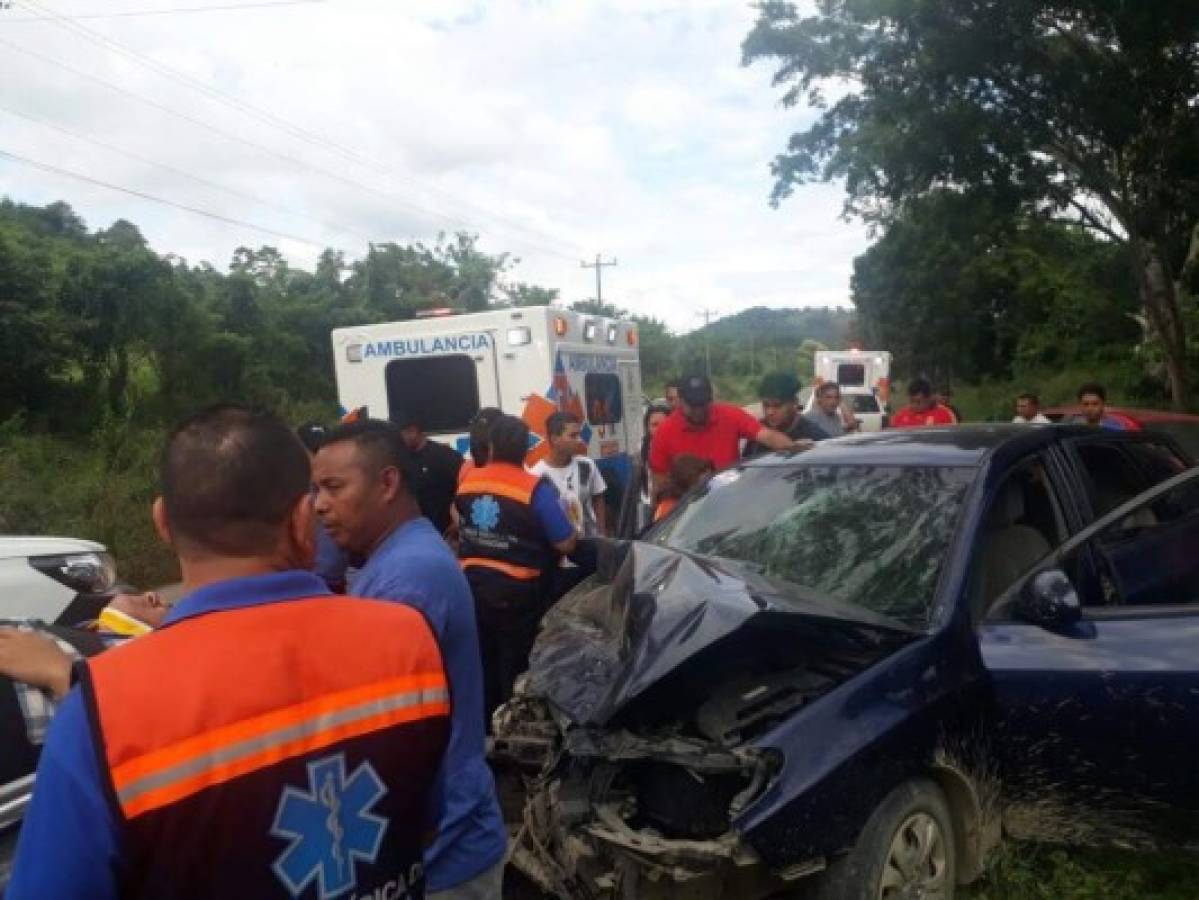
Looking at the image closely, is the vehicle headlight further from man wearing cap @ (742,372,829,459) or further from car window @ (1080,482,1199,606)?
car window @ (1080,482,1199,606)

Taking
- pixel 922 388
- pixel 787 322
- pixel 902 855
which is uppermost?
pixel 787 322

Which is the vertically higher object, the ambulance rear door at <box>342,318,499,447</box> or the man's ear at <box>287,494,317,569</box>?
the ambulance rear door at <box>342,318,499,447</box>

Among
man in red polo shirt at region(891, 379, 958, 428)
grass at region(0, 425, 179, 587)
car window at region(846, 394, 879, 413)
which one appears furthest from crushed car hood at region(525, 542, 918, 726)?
car window at region(846, 394, 879, 413)

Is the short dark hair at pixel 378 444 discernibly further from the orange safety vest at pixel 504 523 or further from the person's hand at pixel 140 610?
the orange safety vest at pixel 504 523

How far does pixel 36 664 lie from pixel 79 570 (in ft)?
10.5

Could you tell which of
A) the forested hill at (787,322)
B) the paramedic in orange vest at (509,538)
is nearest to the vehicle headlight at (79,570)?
the paramedic in orange vest at (509,538)

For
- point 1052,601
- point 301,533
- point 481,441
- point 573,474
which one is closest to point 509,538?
point 481,441

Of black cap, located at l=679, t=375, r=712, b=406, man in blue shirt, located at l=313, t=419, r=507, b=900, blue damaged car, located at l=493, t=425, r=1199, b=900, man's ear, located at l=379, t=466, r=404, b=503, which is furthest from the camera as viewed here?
black cap, located at l=679, t=375, r=712, b=406

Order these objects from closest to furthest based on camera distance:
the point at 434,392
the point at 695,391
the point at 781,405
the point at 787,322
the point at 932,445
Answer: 1. the point at 932,445
2. the point at 695,391
3. the point at 781,405
4. the point at 434,392
5. the point at 787,322

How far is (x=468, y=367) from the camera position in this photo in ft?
28.5

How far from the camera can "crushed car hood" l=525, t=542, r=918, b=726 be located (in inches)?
118

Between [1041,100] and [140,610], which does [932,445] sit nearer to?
[140,610]

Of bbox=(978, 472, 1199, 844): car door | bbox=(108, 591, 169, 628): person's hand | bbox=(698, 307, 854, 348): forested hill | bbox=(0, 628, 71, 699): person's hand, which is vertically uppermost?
bbox=(698, 307, 854, 348): forested hill

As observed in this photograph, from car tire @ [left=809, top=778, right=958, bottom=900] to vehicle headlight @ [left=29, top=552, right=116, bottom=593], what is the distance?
334cm
